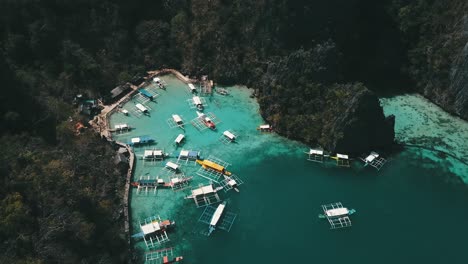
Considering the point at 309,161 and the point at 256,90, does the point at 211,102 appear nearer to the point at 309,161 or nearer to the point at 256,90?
the point at 256,90

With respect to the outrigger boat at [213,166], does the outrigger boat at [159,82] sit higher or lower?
higher

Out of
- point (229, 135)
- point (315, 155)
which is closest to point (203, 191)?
point (229, 135)

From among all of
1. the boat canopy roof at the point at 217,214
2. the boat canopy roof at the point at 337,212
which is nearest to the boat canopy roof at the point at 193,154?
the boat canopy roof at the point at 217,214

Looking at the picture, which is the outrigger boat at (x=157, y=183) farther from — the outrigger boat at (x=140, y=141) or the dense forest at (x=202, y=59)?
the outrigger boat at (x=140, y=141)

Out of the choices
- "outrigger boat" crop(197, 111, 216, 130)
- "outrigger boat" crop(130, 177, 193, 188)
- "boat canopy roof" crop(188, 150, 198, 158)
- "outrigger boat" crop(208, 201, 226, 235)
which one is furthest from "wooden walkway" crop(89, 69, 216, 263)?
"outrigger boat" crop(208, 201, 226, 235)

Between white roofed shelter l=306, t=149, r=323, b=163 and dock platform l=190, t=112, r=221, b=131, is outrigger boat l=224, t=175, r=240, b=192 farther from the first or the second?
white roofed shelter l=306, t=149, r=323, b=163

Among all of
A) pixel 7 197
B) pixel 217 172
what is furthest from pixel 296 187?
pixel 7 197

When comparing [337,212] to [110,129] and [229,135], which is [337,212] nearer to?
[229,135]
